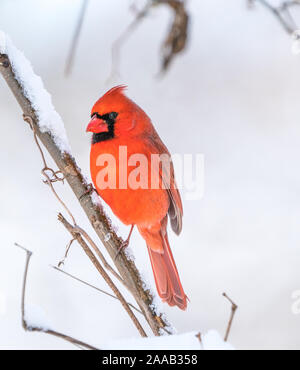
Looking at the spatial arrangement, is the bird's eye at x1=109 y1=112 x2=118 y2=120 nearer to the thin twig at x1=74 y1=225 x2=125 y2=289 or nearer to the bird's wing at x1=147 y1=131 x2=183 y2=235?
the bird's wing at x1=147 y1=131 x2=183 y2=235

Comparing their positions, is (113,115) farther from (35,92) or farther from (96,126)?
(35,92)

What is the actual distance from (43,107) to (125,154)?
1.71 ft

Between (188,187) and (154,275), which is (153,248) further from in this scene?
(188,187)

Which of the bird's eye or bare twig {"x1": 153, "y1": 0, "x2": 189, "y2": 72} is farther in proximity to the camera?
the bird's eye

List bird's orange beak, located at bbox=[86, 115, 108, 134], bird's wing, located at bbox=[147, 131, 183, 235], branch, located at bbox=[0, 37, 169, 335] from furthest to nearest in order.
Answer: bird's wing, located at bbox=[147, 131, 183, 235] → bird's orange beak, located at bbox=[86, 115, 108, 134] → branch, located at bbox=[0, 37, 169, 335]

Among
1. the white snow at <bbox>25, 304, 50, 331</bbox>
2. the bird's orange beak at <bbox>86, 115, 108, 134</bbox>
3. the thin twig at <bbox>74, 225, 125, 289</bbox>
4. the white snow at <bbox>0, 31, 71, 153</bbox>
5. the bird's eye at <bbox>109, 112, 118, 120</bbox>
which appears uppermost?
the bird's eye at <bbox>109, 112, 118, 120</bbox>

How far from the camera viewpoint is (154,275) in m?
1.87

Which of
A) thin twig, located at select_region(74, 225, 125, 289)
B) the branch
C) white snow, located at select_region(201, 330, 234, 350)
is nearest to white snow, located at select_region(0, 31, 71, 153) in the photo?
the branch

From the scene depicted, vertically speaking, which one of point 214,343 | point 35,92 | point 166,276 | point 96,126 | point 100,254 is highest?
point 96,126

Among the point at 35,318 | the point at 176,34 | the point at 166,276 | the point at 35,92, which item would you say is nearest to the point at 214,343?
the point at 35,318

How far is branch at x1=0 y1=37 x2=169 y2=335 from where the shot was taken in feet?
4.07

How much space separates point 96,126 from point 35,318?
3.02 feet

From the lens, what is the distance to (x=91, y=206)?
4.44 feet
